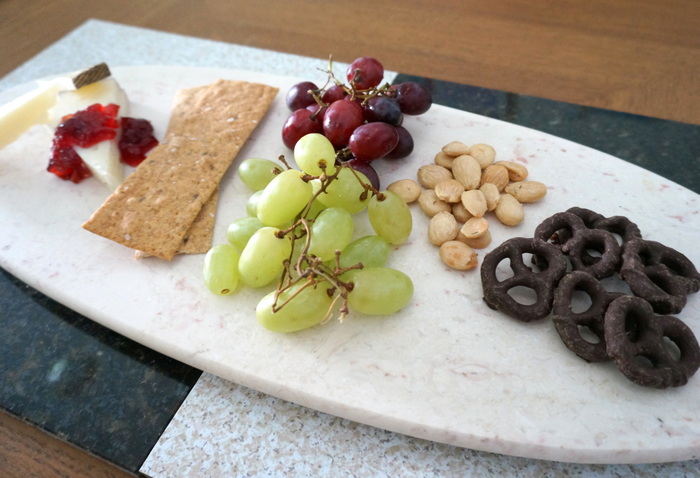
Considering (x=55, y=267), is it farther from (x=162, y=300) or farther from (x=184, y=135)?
(x=184, y=135)

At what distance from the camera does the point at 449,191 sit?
89 cm

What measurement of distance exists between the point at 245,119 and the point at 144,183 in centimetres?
25

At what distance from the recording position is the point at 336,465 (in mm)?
661

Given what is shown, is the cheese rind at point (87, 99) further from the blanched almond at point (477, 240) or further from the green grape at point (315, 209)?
the blanched almond at point (477, 240)

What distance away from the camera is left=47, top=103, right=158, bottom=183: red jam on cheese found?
39.7 inches

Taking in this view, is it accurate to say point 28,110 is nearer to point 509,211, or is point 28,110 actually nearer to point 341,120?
point 341,120

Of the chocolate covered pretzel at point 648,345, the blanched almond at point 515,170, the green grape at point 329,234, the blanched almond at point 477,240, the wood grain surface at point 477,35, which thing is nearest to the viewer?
the chocolate covered pretzel at point 648,345

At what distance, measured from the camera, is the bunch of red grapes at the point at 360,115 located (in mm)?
896

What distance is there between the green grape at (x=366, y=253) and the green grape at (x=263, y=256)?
0.09 m

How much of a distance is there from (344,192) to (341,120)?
169mm

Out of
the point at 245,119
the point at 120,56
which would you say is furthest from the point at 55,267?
→ the point at 120,56

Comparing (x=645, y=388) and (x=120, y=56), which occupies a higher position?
(x=645, y=388)

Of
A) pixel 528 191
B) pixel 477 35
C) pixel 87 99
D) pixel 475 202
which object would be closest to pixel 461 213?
pixel 475 202

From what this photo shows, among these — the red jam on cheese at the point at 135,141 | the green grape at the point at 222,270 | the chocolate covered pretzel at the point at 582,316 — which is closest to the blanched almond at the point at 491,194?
the chocolate covered pretzel at the point at 582,316
